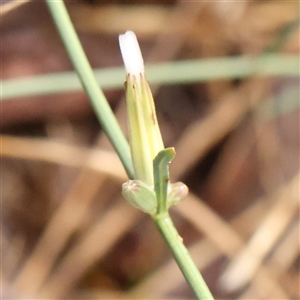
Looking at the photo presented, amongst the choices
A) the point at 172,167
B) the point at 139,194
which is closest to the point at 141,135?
the point at 139,194

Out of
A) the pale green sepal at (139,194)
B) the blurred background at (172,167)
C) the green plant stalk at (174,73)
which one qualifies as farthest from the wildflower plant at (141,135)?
the blurred background at (172,167)

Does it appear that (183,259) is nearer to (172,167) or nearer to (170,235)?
(170,235)

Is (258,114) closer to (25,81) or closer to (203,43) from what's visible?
(203,43)

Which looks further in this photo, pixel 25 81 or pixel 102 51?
pixel 102 51

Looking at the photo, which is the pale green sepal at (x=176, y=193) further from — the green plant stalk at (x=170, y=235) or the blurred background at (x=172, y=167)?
the blurred background at (x=172, y=167)

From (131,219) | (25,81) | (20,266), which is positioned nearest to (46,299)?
(20,266)

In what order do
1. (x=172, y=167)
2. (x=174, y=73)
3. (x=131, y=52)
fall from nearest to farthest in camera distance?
(x=131, y=52) → (x=174, y=73) → (x=172, y=167)

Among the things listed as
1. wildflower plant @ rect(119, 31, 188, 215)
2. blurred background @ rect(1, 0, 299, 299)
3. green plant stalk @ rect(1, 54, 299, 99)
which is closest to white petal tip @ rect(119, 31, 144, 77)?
wildflower plant @ rect(119, 31, 188, 215)
